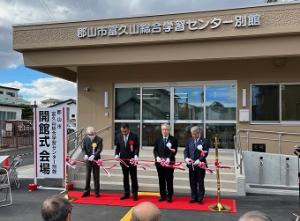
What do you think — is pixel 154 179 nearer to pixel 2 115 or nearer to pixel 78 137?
pixel 78 137

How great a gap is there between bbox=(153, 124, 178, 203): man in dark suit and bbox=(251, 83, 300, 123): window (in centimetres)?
390

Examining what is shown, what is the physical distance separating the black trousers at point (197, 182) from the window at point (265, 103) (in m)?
3.80

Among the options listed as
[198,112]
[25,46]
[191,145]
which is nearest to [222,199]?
[191,145]

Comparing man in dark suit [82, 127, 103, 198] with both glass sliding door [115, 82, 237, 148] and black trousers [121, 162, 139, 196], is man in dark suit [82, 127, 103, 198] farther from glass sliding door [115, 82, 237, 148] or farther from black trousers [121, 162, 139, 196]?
glass sliding door [115, 82, 237, 148]

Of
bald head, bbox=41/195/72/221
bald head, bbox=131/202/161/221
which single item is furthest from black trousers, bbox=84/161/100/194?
bald head, bbox=131/202/161/221

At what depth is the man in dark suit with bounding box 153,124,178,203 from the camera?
841cm

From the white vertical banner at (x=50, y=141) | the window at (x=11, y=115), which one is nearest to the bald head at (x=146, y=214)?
the white vertical banner at (x=50, y=141)

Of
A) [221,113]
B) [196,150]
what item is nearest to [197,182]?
[196,150]

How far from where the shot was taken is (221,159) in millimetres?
10719

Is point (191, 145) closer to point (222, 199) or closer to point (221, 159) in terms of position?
point (222, 199)

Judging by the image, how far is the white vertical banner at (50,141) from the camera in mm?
9609

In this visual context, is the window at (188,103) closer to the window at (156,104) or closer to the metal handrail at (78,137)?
the window at (156,104)

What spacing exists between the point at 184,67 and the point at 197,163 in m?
4.44

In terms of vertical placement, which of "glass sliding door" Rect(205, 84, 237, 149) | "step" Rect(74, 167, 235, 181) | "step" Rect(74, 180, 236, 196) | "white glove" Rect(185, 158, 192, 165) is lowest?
"step" Rect(74, 180, 236, 196)
